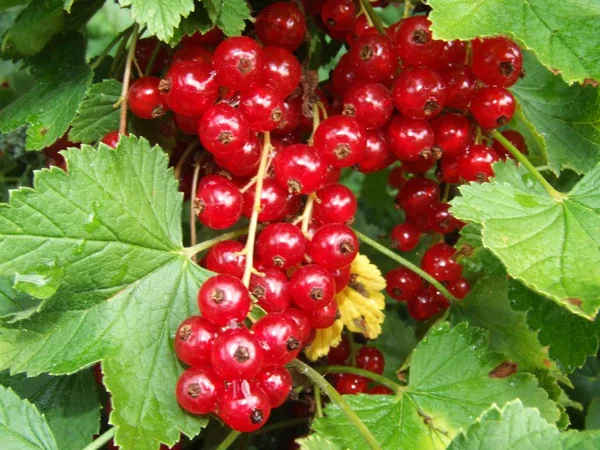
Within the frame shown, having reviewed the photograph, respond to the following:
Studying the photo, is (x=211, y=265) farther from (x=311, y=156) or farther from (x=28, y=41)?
(x=28, y=41)

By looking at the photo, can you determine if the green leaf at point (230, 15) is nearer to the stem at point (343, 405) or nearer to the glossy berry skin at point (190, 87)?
the glossy berry skin at point (190, 87)

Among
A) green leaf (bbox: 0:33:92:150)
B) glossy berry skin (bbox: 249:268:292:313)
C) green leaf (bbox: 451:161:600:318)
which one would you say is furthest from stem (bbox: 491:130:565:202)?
green leaf (bbox: 0:33:92:150)

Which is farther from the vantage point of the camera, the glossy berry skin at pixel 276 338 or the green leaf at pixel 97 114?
the green leaf at pixel 97 114

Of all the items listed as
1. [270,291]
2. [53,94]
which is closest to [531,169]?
[270,291]

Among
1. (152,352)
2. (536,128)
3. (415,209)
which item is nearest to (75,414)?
(152,352)

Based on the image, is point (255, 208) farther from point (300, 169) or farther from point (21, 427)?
point (21, 427)

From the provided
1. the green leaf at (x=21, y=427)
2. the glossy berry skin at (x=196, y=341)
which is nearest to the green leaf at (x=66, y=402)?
the green leaf at (x=21, y=427)

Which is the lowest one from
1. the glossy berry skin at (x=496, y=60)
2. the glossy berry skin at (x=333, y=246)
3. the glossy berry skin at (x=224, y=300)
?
the glossy berry skin at (x=333, y=246)
